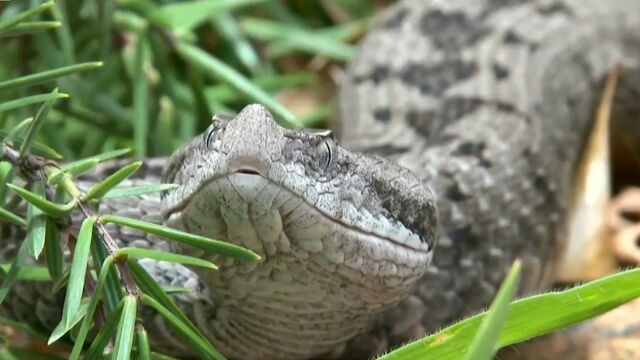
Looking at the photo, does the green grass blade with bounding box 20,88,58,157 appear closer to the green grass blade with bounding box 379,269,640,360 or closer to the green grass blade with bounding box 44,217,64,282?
the green grass blade with bounding box 44,217,64,282

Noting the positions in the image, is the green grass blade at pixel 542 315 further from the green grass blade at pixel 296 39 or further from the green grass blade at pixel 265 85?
the green grass blade at pixel 296 39

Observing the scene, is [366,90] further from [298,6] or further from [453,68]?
[298,6]

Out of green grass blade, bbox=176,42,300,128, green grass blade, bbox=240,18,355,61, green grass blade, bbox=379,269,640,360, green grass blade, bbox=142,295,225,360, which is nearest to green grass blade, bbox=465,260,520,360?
green grass blade, bbox=379,269,640,360

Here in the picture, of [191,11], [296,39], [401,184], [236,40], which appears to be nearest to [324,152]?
[401,184]

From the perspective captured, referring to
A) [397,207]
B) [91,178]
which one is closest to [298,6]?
[91,178]

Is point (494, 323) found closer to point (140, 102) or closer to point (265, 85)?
point (140, 102)
